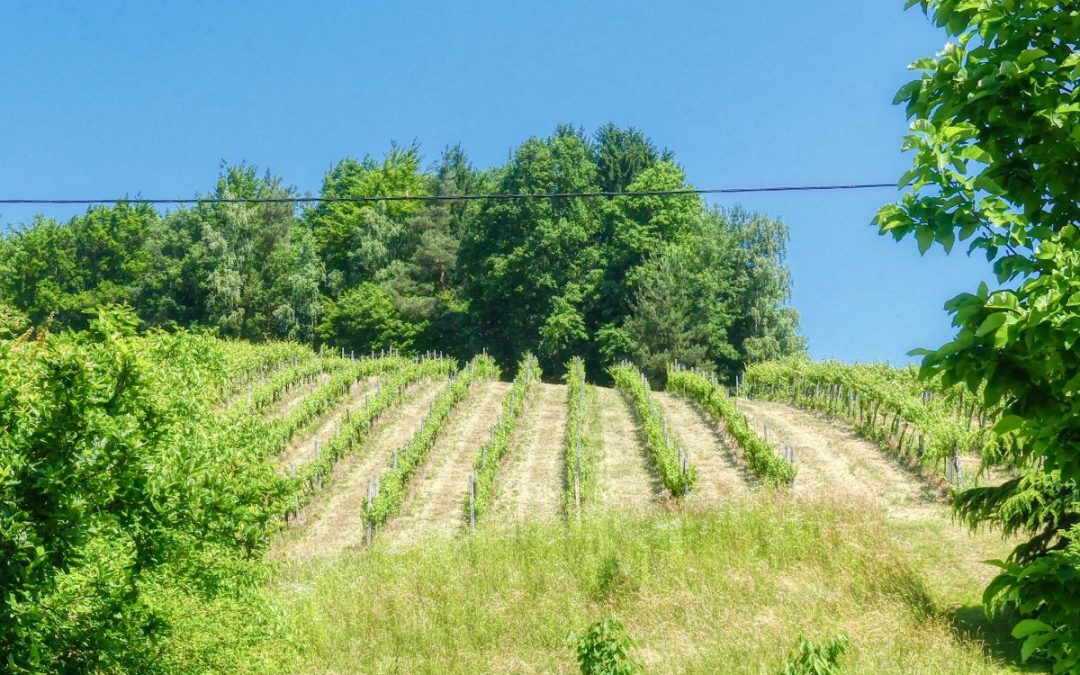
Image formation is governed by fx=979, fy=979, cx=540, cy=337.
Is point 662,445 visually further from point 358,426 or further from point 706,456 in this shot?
point 358,426

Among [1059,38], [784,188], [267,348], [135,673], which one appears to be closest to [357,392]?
[267,348]

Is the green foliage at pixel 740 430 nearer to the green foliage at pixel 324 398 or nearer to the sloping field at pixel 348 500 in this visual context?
the sloping field at pixel 348 500

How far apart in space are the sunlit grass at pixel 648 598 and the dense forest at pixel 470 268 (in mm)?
40249

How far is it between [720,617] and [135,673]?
1059 cm

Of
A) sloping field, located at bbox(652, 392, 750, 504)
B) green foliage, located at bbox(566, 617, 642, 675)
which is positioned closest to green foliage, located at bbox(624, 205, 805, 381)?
sloping field, located at bbox(652, 392, 750, 504)

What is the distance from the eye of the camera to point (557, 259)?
224ft

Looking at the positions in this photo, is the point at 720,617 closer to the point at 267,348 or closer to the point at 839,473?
the point at 839,473

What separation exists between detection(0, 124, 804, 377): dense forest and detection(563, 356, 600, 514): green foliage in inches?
606

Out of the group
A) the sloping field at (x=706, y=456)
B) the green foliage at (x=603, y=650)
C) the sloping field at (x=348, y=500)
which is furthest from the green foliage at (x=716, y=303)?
the green foliage at (x=603, y=650)

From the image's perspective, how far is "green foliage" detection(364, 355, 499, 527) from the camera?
27625 mm

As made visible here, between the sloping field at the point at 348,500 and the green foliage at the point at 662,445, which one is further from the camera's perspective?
the green foliage at the point at 662,445

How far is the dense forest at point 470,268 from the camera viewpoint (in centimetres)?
6606

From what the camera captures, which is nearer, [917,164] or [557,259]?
[917,164]

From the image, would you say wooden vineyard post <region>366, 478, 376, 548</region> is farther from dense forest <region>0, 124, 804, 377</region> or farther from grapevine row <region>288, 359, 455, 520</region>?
dense forest <region>0, 124, 804, 377</region>
